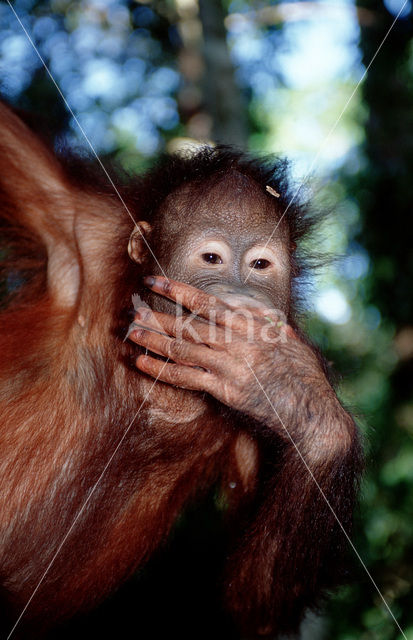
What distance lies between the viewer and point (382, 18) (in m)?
5.77

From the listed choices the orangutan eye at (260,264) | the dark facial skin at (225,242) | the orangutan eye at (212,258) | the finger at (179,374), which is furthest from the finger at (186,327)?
the orangutan eye at (260,264)

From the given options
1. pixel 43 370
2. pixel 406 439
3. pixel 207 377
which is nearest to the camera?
pixel 207 377

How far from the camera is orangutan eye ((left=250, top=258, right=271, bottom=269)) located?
2748 mm

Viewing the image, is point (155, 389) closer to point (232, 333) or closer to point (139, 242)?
point (232, 333)

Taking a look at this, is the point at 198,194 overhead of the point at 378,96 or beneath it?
beneath

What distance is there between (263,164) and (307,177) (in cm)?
39

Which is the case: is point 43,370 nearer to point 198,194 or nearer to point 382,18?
point 198,194

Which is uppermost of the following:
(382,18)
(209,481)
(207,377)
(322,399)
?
(382,18)

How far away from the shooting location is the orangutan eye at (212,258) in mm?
2658

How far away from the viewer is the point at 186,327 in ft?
7.29

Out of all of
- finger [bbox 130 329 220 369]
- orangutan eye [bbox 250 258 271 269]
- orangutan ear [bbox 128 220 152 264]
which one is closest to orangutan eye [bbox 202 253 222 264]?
orangutan eye [bbox 250 258 271 269]

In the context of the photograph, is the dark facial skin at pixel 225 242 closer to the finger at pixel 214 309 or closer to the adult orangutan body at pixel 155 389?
the adult orangutan body at pixel 155 389

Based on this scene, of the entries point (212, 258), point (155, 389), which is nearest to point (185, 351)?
point (155, 389)

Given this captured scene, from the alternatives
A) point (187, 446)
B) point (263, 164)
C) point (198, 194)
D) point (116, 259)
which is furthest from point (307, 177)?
point (187, 446)
